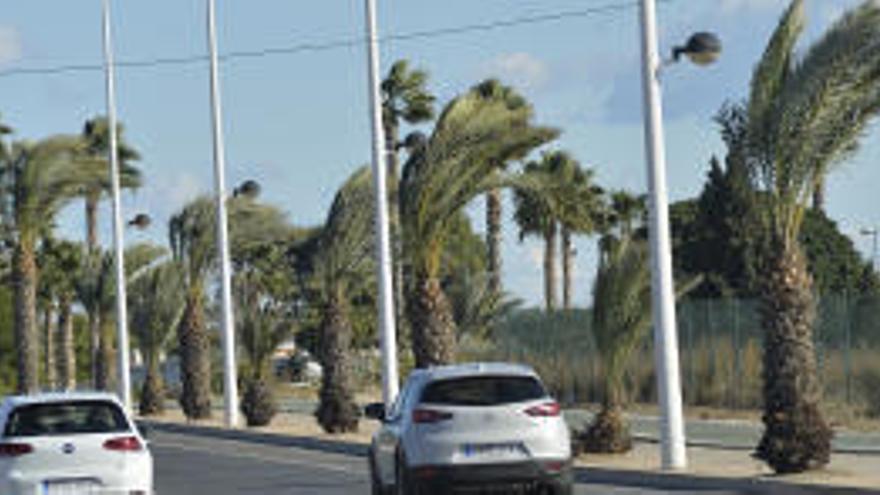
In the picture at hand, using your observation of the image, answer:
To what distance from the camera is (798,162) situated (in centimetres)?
2650

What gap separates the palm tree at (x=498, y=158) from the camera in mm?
38688

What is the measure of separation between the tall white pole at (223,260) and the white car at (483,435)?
2883 centimetres

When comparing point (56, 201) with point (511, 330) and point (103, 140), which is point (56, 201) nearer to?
point (511, 330)

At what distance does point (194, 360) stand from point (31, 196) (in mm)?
11728

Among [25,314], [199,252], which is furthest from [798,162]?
[25,314]

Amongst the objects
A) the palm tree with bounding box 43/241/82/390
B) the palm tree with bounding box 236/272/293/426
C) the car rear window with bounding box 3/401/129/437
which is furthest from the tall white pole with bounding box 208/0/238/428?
the palm tree with bounding box 43/241/82/390

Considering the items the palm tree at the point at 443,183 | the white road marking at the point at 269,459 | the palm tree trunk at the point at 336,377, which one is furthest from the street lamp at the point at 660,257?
the palm tree trunk at the point at 336,377

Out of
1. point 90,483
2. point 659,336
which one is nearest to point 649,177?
point 659,336

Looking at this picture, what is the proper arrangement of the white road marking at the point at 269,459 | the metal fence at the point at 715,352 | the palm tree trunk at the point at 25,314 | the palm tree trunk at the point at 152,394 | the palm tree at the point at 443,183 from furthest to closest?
the palm tree trunk at the point at 25,314 → the palm tree trunk at the point at 152,394 → the metal fence at the point at 715,352 → the palm tree at the point at 443,183 → the white road marking at the point at 269,459

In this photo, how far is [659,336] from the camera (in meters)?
28.1

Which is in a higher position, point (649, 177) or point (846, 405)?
point (649, 177)

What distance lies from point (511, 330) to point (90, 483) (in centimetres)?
3740

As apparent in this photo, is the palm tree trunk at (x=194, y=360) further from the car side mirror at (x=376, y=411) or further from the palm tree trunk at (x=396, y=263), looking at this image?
the car side mirror at (x=376, y=411)

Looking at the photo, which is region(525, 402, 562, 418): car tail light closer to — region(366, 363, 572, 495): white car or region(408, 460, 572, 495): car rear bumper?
region(366, 363, 572, 495): white car
